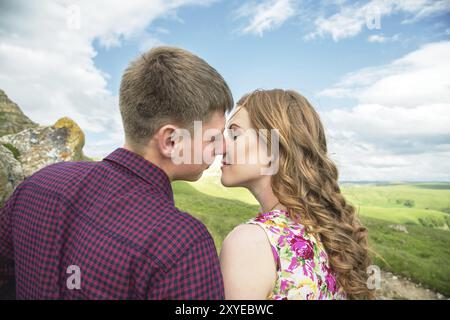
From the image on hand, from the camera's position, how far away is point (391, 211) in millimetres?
46250

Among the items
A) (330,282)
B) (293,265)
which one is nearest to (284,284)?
(293,265)

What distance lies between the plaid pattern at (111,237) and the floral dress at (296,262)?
31.5 inches

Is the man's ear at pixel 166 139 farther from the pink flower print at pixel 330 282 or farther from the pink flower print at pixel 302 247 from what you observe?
the pink flower print at pixel 330 282

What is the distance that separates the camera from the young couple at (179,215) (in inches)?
83.9

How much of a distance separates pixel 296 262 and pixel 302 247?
21 cm

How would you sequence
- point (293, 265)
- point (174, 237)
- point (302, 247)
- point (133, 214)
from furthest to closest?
point (302, 247) → point (293, 265) → point (133, 214) → point (174, 237)

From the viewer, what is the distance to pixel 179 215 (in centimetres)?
224

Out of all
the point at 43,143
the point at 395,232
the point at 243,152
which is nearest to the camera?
the point at 243,152

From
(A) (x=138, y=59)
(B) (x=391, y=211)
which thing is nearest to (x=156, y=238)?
(A) (x=138, y=59)

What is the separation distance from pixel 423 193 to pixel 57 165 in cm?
7967

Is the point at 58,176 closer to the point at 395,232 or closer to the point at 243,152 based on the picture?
the point at 243,152

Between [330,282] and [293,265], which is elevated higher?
[293,265]
